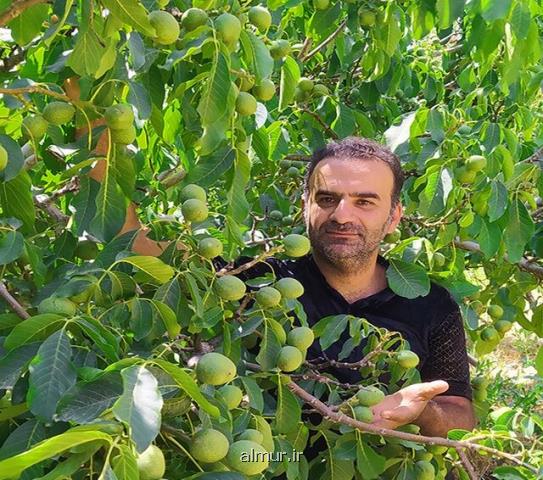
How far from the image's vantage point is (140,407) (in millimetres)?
784

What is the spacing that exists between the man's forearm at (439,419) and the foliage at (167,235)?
17 centimetres

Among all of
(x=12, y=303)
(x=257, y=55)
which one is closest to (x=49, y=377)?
(x=12, y=303)

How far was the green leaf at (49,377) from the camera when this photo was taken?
3.04ft

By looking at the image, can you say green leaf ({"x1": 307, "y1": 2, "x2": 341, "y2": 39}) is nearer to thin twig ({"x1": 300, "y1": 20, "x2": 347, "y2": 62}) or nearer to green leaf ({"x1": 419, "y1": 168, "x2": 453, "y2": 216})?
thin twig ({"x1": 300, "y1": 20, "x2": 347, "y2": 62})

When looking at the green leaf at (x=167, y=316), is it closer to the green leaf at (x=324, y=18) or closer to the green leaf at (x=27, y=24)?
the green leaf at (x=27, y=24)

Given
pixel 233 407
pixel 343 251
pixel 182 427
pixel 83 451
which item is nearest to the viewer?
pixel 83 451

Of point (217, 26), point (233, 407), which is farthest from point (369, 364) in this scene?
point (217, 26)

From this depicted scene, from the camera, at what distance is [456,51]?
4.08 m

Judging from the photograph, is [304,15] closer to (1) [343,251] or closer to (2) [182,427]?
(1) [343,251]

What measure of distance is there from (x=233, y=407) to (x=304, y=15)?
2115mm

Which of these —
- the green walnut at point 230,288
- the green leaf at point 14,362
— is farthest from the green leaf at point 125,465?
the green walnut at point 230,288

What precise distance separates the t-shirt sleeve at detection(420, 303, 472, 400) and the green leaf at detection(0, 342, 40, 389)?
1592 millimetres

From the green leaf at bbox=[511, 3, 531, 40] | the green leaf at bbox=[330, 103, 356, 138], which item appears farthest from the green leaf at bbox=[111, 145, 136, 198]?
the green leaf at bbox=[330, 103, 356, 138]

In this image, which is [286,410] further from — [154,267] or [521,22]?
[521,22]
